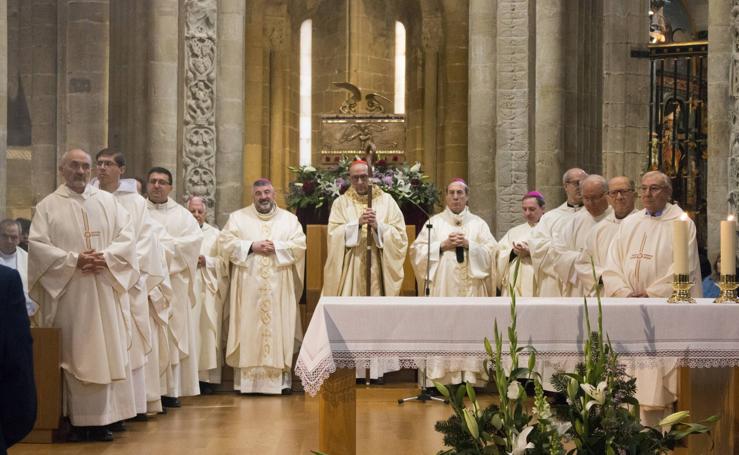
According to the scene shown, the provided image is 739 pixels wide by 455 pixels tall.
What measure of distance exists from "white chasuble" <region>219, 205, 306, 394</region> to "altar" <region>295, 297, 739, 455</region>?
512 cm

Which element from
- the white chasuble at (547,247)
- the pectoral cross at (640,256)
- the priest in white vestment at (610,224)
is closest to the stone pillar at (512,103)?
the white chasuble at (547,247)

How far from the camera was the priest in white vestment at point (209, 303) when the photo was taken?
1111cm

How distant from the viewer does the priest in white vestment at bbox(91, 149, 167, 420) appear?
28.8 ft

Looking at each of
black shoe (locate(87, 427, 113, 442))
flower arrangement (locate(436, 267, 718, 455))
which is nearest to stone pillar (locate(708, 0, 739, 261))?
black shoe (locate(87, 427, 113, 442))

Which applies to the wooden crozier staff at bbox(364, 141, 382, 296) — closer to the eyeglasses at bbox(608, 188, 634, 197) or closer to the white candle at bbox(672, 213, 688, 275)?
the eyeglasses at bbox(608, 188, 634, 197)

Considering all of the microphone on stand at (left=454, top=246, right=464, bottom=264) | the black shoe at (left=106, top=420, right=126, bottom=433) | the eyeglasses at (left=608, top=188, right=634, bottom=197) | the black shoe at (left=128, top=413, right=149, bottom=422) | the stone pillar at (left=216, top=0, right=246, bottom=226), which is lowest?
the black shoe at (left=128, top=413, right=149, bottom=422)

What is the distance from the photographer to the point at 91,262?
8.19 metres

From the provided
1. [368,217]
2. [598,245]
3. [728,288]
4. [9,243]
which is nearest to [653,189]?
[598,245]

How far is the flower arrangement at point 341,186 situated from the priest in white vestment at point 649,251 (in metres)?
4.53

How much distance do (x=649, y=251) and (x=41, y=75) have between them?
40.5 feet

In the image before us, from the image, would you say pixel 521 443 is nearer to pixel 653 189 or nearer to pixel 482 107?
pixel 653 189

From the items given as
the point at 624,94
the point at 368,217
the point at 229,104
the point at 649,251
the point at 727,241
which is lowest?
the point at 649,251

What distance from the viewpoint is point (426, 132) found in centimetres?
2338

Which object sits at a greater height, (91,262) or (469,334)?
(91,262)
